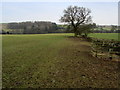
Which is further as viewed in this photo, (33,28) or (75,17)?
(33,28)

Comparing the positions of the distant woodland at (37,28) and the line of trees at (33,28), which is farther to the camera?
the line of trees at (33,28)

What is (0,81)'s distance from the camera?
641 cm

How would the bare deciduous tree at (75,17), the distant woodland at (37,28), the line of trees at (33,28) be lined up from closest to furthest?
1. the bare deciduous tree at (75,17)
2. the distant woodland at (37,28)
3. the line of trees at (33,28)

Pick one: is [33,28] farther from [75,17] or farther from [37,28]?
[75,17]

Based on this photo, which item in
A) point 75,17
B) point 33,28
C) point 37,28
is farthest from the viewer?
point 37,28

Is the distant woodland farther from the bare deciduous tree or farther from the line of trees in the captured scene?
the bare deciduous tree

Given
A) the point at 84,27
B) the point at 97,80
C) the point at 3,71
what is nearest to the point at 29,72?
the point at 3,71

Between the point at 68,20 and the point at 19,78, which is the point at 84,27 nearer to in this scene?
the point at 68,20

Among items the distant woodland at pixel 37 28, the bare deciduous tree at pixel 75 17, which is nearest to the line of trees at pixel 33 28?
the distant woodland at pixel 37 28

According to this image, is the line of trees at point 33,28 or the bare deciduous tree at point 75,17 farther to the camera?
the line of trees at point 33,28

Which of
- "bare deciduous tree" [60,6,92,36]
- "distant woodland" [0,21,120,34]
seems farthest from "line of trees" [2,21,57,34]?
"bare deciduous tree" [60,6,92,36]

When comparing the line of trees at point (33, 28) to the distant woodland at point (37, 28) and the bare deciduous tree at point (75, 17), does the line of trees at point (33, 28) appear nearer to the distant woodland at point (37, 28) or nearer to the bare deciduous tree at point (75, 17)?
the distant woodland at point (37, 28)

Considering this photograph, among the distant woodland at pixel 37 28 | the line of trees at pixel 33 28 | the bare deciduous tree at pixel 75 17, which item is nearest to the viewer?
the bare deciduous tree at pixel 75 17

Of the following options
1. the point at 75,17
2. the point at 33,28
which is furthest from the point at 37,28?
the point at 75,17
